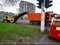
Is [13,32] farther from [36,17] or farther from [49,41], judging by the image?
[36,17]

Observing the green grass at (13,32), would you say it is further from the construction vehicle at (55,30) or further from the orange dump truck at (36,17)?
the orange dump truck at (36,17)

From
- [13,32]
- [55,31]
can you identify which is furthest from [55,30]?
[13,32]

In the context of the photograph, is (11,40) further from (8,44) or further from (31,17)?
(31,17)

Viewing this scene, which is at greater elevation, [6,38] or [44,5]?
[44,5]

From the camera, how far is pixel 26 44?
32.4 ft

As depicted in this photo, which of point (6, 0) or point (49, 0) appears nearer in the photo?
point (6, 0)

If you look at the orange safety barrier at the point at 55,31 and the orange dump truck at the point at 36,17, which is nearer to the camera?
the orange safety barrier at the point at 55,31

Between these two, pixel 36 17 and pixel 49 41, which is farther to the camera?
pixel 36 17

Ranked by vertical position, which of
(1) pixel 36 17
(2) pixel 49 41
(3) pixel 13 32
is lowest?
(2) pixel 49 41

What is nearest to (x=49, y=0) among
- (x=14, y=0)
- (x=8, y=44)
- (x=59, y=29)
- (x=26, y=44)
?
(x=14, y=0)

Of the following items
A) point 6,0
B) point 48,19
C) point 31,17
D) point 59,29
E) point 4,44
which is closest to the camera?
point 4,44

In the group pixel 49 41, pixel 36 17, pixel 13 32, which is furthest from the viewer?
pixel 36 17

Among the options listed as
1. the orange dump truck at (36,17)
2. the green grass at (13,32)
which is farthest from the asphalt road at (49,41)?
the orange dump truck at (36,17)

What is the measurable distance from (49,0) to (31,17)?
18.2 metres
